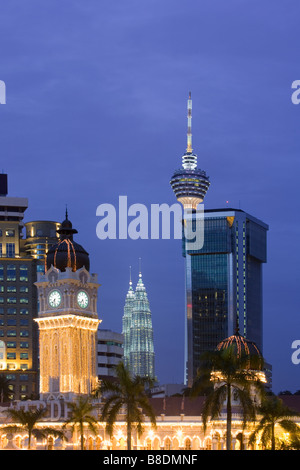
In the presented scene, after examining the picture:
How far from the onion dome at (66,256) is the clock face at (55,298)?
269 centimetres

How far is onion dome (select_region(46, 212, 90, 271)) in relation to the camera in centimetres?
12375

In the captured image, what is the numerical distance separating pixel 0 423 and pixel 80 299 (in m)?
16.1

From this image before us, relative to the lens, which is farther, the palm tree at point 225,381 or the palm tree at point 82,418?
the palm tree at point 82,418

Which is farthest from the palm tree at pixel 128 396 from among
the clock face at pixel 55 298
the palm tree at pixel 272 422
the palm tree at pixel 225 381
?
the clock face at pixel 55 298

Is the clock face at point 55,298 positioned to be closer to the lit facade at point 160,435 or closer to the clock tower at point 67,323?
the clock tower at point 67,323

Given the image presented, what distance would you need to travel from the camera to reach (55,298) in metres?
124

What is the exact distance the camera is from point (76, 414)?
105m

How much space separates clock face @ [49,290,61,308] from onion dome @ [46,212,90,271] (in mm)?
2694

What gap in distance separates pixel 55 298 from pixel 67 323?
3.54m

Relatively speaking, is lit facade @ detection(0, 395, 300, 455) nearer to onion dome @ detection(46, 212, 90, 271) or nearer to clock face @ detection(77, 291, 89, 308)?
clock face @ detection(77, 291, 89, 308)

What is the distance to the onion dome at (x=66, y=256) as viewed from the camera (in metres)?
124

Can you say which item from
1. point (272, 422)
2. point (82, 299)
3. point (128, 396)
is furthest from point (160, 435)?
point (82, 299)
